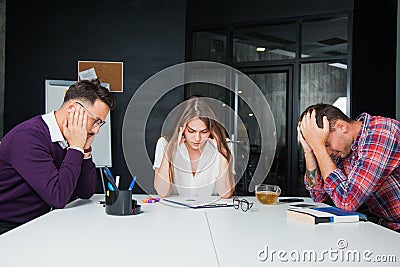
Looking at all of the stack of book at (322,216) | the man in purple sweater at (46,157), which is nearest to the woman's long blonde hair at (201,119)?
the man in purple sweater at (46,157)

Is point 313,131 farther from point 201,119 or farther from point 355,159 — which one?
point 201,119

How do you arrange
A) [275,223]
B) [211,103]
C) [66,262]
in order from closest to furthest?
[66,262], [275,223], [211,103]

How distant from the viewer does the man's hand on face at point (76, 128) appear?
2.15m

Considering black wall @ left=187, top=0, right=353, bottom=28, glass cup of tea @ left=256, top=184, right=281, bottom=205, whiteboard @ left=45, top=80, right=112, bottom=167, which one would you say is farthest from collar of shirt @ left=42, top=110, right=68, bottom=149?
black wall @ left=187, top=0, right=353, bottom=28

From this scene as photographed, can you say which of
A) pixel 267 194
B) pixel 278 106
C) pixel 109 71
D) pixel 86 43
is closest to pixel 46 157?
pixel 267 194

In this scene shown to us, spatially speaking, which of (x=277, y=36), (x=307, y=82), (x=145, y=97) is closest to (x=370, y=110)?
(x=307, y=82)

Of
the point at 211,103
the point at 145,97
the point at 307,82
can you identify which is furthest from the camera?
the point at 307,82

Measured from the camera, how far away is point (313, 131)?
2248mm

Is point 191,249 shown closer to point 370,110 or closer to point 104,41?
point 104,41

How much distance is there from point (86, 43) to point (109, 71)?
14.4 inches

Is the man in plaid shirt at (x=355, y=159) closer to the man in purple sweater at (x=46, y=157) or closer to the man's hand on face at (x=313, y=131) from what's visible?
the man's hand on face at (x=313, y=131)

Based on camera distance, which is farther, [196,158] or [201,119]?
[196,158]

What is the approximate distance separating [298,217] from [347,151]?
597mm

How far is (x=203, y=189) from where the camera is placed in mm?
2512
